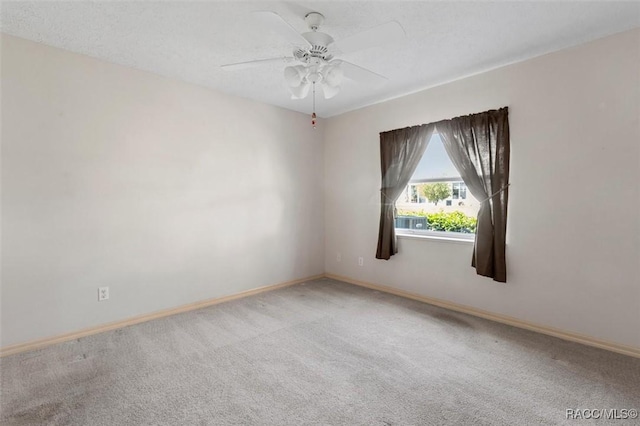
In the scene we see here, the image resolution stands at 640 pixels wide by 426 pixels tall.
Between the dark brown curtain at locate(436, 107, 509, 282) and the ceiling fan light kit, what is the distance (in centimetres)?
138

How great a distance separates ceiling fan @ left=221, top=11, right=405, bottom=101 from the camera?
1.94m

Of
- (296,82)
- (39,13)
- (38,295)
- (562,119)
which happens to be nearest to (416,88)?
(562,119)

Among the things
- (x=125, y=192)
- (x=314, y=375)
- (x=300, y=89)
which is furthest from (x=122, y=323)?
(x=300, y=89)

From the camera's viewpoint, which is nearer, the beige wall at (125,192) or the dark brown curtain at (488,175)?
the beige wall at (125,192)

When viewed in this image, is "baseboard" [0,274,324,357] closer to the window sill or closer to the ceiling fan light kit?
the window sill

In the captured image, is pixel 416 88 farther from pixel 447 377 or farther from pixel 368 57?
pixel 447 377

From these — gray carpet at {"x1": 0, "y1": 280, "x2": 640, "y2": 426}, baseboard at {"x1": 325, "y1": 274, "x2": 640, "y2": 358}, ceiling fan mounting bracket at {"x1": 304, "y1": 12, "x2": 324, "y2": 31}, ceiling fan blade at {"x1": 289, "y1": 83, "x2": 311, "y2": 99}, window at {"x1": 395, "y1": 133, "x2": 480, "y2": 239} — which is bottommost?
gray carpet at {"x1": 0, "y1": 280, "x2": 640, "y2": 426}

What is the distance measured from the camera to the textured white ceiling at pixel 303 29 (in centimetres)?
218

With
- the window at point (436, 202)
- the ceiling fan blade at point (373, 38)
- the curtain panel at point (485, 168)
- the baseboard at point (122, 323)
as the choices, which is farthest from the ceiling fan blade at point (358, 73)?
the baseboard at point (122, 323)

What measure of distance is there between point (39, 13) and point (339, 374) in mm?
3347

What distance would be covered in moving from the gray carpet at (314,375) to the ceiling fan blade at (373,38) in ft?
7.31

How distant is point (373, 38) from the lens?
6.47ft
